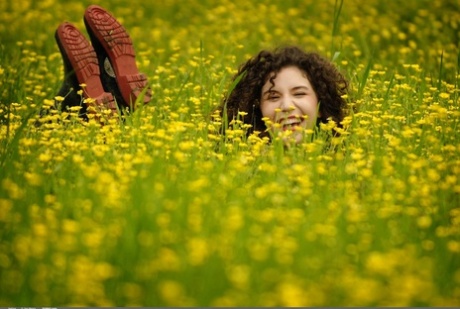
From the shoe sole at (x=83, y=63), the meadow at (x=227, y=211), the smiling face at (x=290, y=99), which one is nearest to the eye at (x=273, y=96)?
the smiling face at (x=290, y=99)

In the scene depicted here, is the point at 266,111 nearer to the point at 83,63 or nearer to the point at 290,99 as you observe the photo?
the point at 290,99

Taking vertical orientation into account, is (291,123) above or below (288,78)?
below

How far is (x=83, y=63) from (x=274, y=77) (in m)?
1.05

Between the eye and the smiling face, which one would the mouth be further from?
the eye

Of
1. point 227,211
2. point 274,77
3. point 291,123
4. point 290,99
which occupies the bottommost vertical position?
point 227,211

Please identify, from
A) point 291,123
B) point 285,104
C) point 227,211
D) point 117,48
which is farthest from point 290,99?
point 227,211

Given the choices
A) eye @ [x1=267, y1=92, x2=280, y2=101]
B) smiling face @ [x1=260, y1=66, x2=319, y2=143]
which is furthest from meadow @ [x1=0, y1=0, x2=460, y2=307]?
eye @ [x1=267, y1=92, x2=280, y2=101]

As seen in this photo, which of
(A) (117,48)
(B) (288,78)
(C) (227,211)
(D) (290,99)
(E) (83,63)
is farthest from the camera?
(A) (117,48)

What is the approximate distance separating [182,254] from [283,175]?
2.74 ft

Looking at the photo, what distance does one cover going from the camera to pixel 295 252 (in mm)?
2516

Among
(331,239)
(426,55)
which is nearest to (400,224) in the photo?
(331,239)

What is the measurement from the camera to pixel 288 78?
4.27 meters

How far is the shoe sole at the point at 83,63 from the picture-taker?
14.4ft

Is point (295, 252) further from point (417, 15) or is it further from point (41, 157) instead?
point (417, 15)
